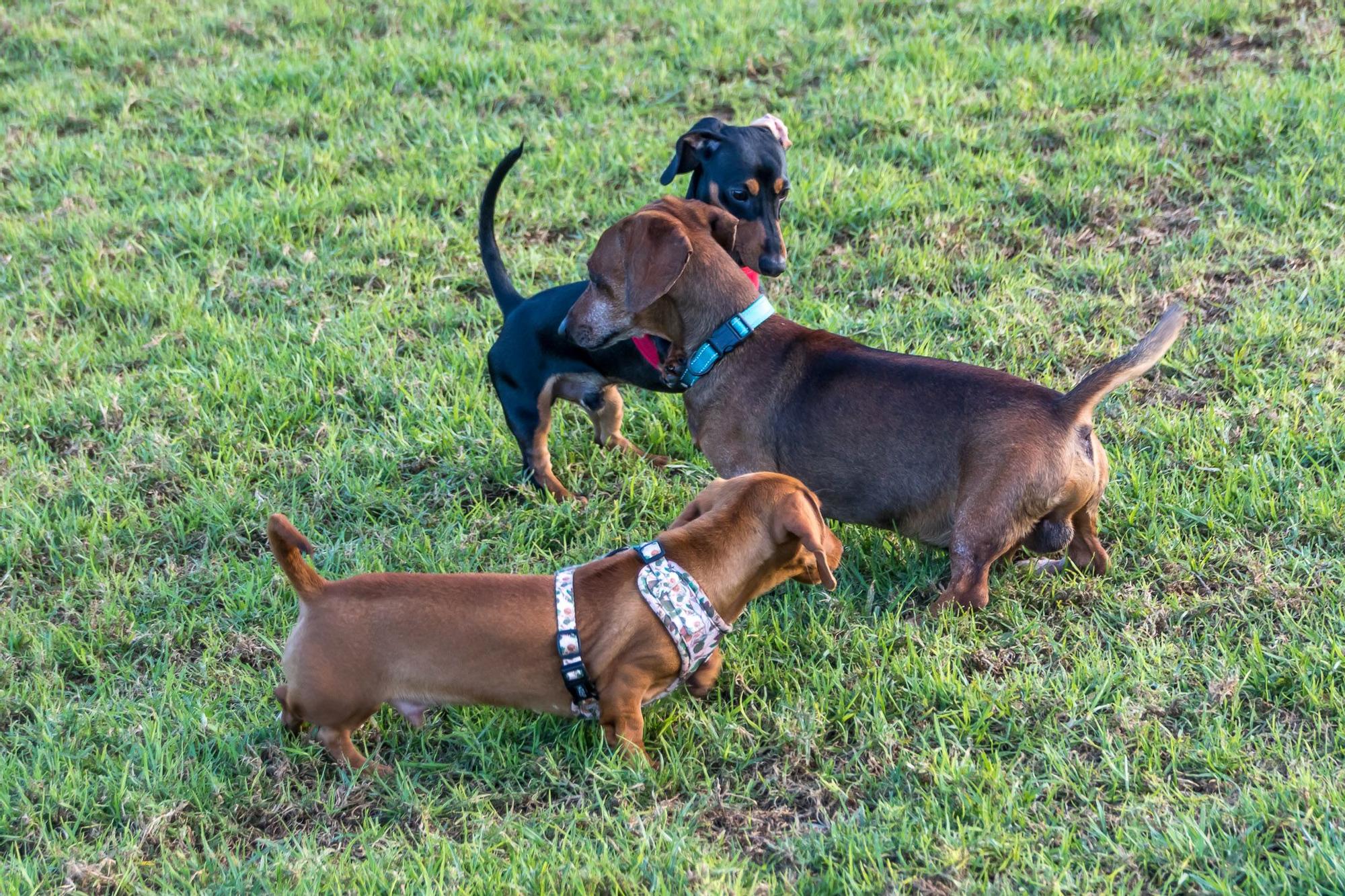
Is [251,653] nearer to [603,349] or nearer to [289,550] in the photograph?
[289,550]

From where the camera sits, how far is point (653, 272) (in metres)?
4.50

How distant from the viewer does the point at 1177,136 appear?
7297mm

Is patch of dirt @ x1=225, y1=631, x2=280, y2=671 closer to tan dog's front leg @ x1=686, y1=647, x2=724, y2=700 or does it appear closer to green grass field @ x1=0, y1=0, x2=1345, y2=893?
green grass field @ x1=0, y1=0, x2=1345, y2=893

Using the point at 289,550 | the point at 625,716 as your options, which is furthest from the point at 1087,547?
the point at 289,550

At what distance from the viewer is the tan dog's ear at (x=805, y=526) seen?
3650 millimetres

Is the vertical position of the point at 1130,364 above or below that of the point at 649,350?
above

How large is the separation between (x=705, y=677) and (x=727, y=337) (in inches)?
52.7

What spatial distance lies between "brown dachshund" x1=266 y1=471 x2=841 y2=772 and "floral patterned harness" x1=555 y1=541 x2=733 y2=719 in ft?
0.09

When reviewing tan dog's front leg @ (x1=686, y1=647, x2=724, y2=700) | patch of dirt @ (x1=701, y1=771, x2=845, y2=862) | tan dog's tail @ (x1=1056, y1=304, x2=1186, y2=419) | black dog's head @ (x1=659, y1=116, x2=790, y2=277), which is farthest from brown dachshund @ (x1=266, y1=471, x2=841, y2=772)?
black dog's head @ (x1=659, y1=116, x2=790, y2=277)

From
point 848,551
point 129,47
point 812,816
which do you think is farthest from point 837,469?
A: point 129,47

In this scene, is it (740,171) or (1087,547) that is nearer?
(1087,547)

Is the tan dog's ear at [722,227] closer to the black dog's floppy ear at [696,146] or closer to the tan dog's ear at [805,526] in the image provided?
the black dog's floppy ear at [696,146]

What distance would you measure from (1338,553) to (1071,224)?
2.88 metres

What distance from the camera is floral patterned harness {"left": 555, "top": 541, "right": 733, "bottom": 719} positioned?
12.1 ft
